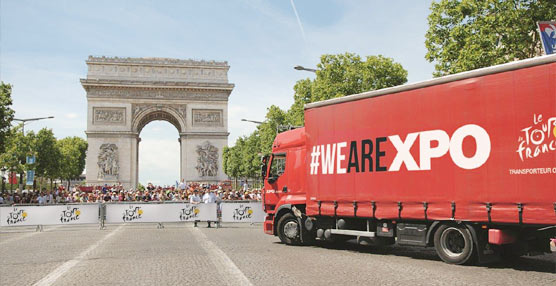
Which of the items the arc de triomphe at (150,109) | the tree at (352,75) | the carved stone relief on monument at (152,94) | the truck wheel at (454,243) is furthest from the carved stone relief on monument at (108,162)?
the truck wheel at (454,243)

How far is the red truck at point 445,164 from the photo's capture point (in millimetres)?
8898

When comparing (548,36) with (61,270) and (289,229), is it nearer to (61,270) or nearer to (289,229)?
(289,229)

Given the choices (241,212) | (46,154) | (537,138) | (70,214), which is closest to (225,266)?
(537,138)

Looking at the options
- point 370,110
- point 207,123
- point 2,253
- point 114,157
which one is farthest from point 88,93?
point 370,110

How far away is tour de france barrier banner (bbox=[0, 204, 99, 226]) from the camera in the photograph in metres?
22.5

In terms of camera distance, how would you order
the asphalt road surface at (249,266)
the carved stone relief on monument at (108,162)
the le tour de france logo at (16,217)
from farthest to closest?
the carved stone relief on monument at (108,162) < the le tour de france logo at (16,217) < the asphalt road surface at (249,266)

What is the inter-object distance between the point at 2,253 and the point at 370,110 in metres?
8.56

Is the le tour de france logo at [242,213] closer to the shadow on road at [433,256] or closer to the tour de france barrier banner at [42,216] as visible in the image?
the tour de france barrier banner at [42,216]

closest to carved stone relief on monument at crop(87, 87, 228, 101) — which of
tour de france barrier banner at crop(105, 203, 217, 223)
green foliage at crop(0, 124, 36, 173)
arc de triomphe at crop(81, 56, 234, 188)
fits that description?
arc de triomphe at crop(81, 56, 234, 188)

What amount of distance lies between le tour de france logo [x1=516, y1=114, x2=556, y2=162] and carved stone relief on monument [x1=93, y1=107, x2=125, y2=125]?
176 feet

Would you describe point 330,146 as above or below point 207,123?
below

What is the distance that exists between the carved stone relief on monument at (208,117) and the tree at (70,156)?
76.6 ft

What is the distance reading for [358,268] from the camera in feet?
31.6

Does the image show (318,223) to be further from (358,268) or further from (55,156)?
(55,156)
